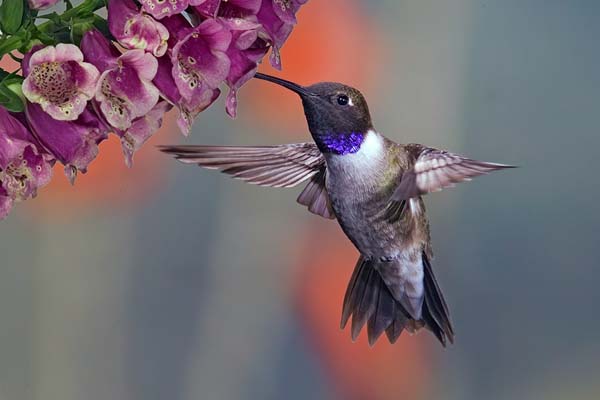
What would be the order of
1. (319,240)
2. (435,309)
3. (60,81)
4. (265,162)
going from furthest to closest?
(319,240) → (435,309) → (265,162) → (60,81)

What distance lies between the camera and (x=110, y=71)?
0.46m

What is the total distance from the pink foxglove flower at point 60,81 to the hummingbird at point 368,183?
0.27 m

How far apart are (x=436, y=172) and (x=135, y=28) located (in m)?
0.45

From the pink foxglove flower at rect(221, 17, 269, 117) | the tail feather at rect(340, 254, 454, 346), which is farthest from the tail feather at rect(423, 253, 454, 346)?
the pink foxglove flower at rect(221, 17, 269, 117)

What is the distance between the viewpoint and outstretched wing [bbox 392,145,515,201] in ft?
2.67

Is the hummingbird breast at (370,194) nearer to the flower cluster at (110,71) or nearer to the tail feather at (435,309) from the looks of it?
the tail feather at (435,309)

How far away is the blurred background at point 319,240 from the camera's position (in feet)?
5.83

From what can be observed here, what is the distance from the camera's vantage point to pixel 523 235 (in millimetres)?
1869

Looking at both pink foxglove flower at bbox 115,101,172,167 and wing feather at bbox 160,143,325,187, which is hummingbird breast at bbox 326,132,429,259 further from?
pink foxglove flower at bbox 115,101,172,167

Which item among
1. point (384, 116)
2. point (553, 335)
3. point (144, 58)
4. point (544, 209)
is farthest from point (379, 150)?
point (553, 335)

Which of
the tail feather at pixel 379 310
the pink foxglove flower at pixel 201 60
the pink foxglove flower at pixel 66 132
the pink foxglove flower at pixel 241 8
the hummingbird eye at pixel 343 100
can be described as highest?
the hummingbird eye at pixel 343 100

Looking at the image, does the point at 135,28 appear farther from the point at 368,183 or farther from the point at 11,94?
the point at 368,183

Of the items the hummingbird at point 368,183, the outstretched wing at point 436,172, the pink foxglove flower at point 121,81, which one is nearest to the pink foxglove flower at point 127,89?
the pink foxglove flower at point 121,81

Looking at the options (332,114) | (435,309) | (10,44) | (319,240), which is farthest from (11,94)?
(319,240)
